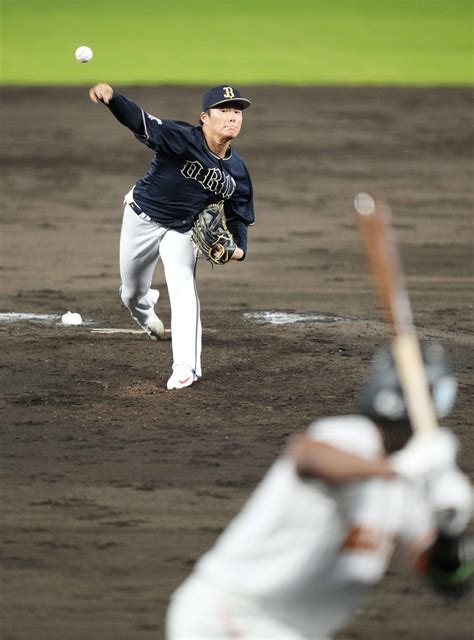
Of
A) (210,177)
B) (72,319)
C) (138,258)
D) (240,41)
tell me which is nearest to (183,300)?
(138,258)

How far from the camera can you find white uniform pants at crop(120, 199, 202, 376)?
8.67 m

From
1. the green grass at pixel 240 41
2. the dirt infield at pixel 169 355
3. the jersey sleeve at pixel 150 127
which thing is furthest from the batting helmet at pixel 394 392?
the green grass at pixel 240 41

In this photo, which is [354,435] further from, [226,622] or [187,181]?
[187,181]

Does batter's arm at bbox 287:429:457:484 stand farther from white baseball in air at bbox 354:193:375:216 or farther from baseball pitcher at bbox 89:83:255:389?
baseball pitcher at bbox 89:83:255:389

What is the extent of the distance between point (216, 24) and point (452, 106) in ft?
34.3

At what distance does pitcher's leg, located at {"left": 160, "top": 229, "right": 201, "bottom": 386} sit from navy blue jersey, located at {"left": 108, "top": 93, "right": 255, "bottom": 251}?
5.5 inches

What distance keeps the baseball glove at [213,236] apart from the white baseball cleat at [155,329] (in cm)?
118

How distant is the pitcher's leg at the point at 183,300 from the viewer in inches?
341

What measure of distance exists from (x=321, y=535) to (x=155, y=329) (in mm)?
6429

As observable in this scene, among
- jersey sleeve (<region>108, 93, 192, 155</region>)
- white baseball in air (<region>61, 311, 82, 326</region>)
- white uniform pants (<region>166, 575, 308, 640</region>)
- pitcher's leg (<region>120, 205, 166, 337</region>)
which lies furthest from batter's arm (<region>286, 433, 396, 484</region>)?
white baseball in air (<region>61, 311, 82, 326</region>)

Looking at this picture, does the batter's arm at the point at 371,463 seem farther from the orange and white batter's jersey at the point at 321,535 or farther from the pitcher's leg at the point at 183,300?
the pitcher's leg at the point at 183,300

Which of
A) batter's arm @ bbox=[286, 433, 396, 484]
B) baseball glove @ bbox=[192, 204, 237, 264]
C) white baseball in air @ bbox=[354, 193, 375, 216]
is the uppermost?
white baseball in air @ bbox=[354, 193, 375, 216]

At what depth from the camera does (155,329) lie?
9.88 metres

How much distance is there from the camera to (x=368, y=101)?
23203 mm
